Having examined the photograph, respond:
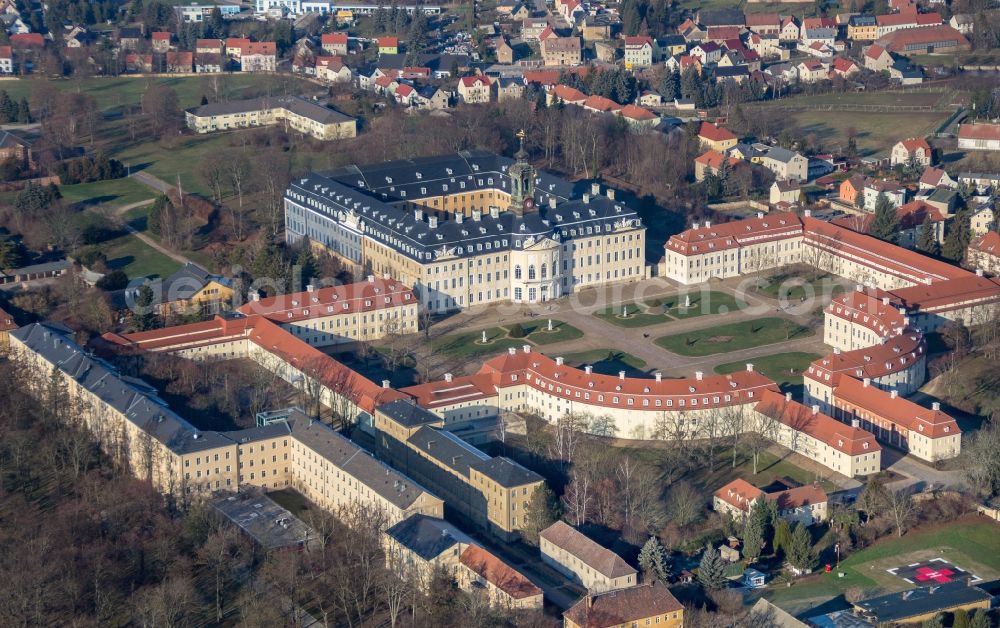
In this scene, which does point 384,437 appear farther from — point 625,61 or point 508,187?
point 625,61

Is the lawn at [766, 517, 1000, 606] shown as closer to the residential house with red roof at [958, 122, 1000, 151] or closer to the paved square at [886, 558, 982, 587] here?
the paved square at [886, 558, 982, 587]

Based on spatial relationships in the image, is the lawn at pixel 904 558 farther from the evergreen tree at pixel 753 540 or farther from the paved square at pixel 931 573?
the evergreen tree at pixel 753 540

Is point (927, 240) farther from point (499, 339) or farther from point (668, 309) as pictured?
point (499, 339)

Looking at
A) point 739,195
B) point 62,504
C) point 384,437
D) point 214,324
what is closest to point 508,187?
point 739,195

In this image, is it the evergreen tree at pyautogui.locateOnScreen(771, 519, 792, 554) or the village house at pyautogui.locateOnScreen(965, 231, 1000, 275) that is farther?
the village house at pyautogui.locateOnScreen(965, 231, 1000, 275)

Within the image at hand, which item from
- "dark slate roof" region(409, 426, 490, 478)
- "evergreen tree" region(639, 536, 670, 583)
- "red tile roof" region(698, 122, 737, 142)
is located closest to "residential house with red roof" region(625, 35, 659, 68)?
"red tile roof" region(698, 122, 737, 142)

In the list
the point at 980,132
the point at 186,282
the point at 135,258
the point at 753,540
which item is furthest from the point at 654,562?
the point at 980,132
